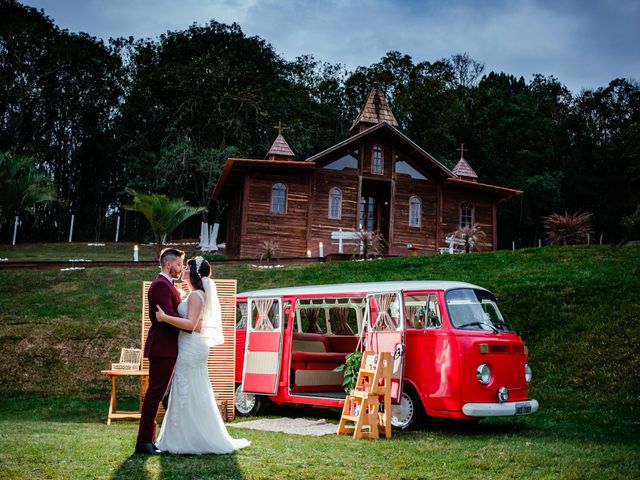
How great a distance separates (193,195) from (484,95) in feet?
81.7

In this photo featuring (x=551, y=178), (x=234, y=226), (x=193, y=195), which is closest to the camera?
(x=234, y=226)

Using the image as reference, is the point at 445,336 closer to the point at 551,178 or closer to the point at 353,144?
the point at 353,144

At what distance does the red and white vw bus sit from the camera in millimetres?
9273

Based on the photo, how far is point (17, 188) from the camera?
21375 mm

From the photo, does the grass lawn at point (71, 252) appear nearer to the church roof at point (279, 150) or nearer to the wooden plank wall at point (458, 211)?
the church roof at point (279, 150)

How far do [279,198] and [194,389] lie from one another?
21969mm

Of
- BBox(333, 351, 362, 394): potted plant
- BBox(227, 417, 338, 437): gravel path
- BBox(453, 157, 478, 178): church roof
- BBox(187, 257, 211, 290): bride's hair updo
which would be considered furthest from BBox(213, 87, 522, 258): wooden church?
BBox(187, 257, 211, 290): bride's hair updo

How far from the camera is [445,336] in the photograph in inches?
370

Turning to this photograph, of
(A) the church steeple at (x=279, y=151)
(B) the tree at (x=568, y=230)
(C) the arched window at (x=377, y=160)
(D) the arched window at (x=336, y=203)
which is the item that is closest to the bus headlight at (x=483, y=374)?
(B) the tree at (x=568, y=230)

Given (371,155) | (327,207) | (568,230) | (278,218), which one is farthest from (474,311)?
(371,155)

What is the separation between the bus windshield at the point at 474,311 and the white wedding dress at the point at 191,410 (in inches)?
147

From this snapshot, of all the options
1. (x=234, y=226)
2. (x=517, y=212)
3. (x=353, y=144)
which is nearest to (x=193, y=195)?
(x=234, y=226)

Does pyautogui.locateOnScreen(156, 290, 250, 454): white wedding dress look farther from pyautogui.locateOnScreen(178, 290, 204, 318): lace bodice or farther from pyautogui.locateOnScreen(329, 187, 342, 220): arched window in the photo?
pyautogui.locateOnScreen(329, 187, 342, 220): arched window

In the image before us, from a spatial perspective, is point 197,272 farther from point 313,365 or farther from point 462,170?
point 462,170
